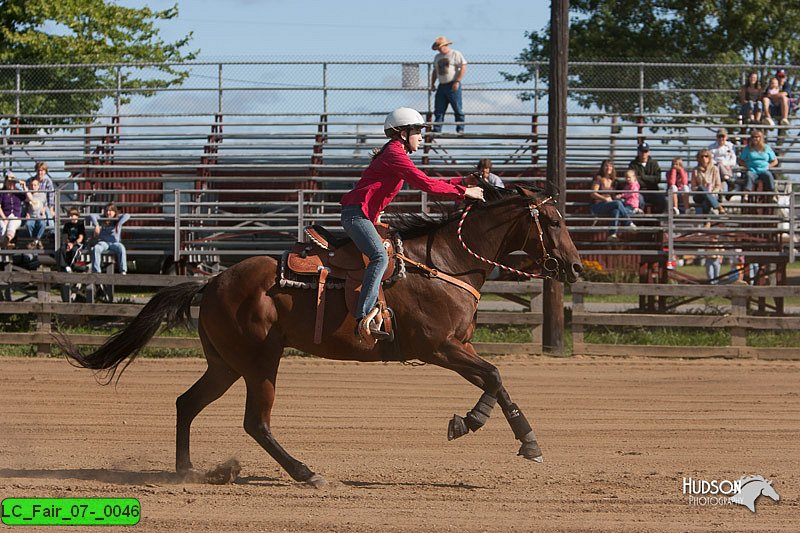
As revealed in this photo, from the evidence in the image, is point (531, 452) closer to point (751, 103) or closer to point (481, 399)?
point (481, 399)

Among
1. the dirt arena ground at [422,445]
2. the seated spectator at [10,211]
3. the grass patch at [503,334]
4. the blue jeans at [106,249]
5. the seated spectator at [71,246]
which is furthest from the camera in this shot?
the seated spectator at [10,211]

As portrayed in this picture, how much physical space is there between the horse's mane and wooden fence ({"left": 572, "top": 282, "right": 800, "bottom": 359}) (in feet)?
24.1

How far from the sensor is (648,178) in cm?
2016

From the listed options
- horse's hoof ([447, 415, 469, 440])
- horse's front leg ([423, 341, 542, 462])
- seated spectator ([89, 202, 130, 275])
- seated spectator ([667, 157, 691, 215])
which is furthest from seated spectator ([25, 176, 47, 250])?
horse's hoof ([447, 415, 469, 440])

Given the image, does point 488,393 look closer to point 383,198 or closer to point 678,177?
point 383,198

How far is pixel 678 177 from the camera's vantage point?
800 inches

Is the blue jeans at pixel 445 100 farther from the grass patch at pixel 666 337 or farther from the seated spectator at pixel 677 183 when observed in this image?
the grass patch at pixel 666 337

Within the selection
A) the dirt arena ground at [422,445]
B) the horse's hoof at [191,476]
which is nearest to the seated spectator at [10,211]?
the dirt arena ground at [422,445]

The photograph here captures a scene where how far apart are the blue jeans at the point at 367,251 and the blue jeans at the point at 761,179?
1326 centimetres

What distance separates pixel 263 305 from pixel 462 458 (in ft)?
7.38

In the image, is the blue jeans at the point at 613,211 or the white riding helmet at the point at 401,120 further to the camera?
the blue jeans at the point at 613,211

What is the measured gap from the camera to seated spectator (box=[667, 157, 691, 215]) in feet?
65.3

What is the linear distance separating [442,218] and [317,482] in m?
2.46

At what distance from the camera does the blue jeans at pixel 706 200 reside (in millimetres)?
19875
